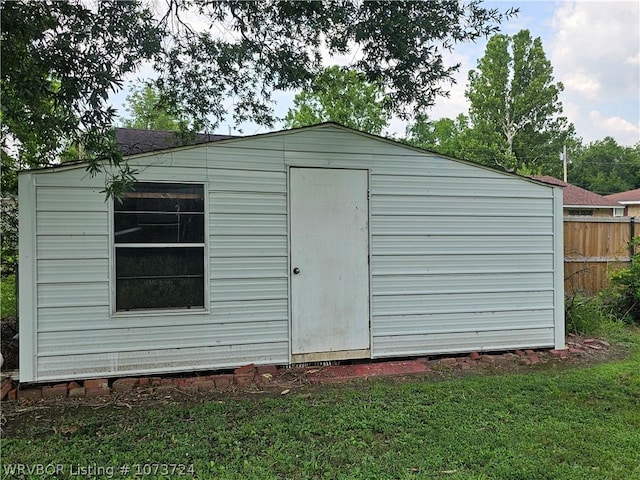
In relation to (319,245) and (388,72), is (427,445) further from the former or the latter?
(388,72)

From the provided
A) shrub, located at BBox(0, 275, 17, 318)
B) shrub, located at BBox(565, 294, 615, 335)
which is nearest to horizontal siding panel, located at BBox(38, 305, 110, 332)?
shrub, located at BBox(0, 275, 17, 318)

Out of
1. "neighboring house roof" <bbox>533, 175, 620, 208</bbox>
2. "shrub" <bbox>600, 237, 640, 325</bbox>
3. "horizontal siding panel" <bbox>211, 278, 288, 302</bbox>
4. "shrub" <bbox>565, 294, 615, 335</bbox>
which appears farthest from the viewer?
"neighboring house roof" <bbox>533, 175, 620, 208</bbox>

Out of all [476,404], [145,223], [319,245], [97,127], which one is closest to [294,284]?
[319,245]

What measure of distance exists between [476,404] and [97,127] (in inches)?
139

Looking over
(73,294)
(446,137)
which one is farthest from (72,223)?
(446,137)

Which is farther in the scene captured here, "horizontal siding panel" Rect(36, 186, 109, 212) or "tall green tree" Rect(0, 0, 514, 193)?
"horizontal siding panel" Rect(36, 186, 109, 212)

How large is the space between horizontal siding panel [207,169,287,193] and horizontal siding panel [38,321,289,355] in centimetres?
134

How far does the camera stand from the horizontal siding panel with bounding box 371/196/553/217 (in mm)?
4840

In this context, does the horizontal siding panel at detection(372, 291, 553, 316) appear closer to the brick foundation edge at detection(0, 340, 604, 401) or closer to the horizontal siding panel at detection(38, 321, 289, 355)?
the brick foundation edge at detection(0, 340, 604, 401)

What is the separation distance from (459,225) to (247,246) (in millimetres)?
2362

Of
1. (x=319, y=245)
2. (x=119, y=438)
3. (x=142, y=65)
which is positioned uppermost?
(x=142, y=65)

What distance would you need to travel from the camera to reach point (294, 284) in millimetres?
4566

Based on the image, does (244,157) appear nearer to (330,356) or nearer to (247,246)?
(247,246)

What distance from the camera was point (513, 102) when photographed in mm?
21469
